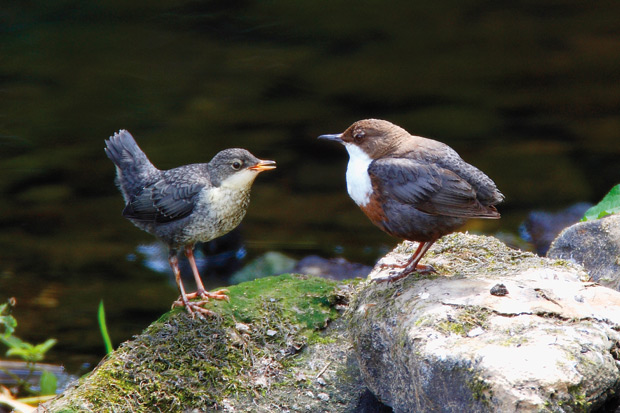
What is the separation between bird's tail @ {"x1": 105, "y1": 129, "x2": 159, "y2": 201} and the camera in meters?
4.88

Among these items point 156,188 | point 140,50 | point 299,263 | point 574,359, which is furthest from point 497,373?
point 140,50

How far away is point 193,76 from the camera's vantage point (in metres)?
10.4

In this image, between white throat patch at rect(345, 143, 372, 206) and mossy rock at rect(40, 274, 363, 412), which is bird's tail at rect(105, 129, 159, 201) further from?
white throat patch at rect(345, 143, 372, 206)

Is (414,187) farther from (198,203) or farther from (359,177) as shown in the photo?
(198,203)

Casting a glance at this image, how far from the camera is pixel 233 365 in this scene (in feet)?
13.4

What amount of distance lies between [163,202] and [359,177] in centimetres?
122

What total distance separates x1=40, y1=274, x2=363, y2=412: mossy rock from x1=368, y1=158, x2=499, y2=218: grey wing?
0.97 meters

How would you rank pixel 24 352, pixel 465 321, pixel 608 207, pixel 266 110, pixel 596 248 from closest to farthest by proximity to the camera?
pixel 465 321, pixel 596 248, pixel 24 352, pixel 608 207, pixel 266 110

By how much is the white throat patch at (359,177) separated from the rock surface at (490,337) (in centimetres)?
51

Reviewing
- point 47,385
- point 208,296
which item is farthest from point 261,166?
point 47,385

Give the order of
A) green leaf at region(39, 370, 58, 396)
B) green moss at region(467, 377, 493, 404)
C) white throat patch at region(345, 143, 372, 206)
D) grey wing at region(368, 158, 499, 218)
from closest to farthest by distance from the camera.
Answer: green moss at region(467, 377, 493, 404) → grey wing at region(368, 158, 499, 218) → white throat patch at region(345, 143, 372, 206) → green leaf at region(39, 370, 58, 396)

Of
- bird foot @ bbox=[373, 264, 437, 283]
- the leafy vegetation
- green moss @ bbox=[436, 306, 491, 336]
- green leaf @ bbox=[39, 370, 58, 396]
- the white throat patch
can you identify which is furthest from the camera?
green leaf @ bbox=[39, 370, 58, 396]

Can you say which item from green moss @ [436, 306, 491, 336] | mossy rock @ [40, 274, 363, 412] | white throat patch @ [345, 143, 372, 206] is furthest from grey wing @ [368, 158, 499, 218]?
mossy rock @ [40, 274, 363, 412]

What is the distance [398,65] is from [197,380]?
777 cm
